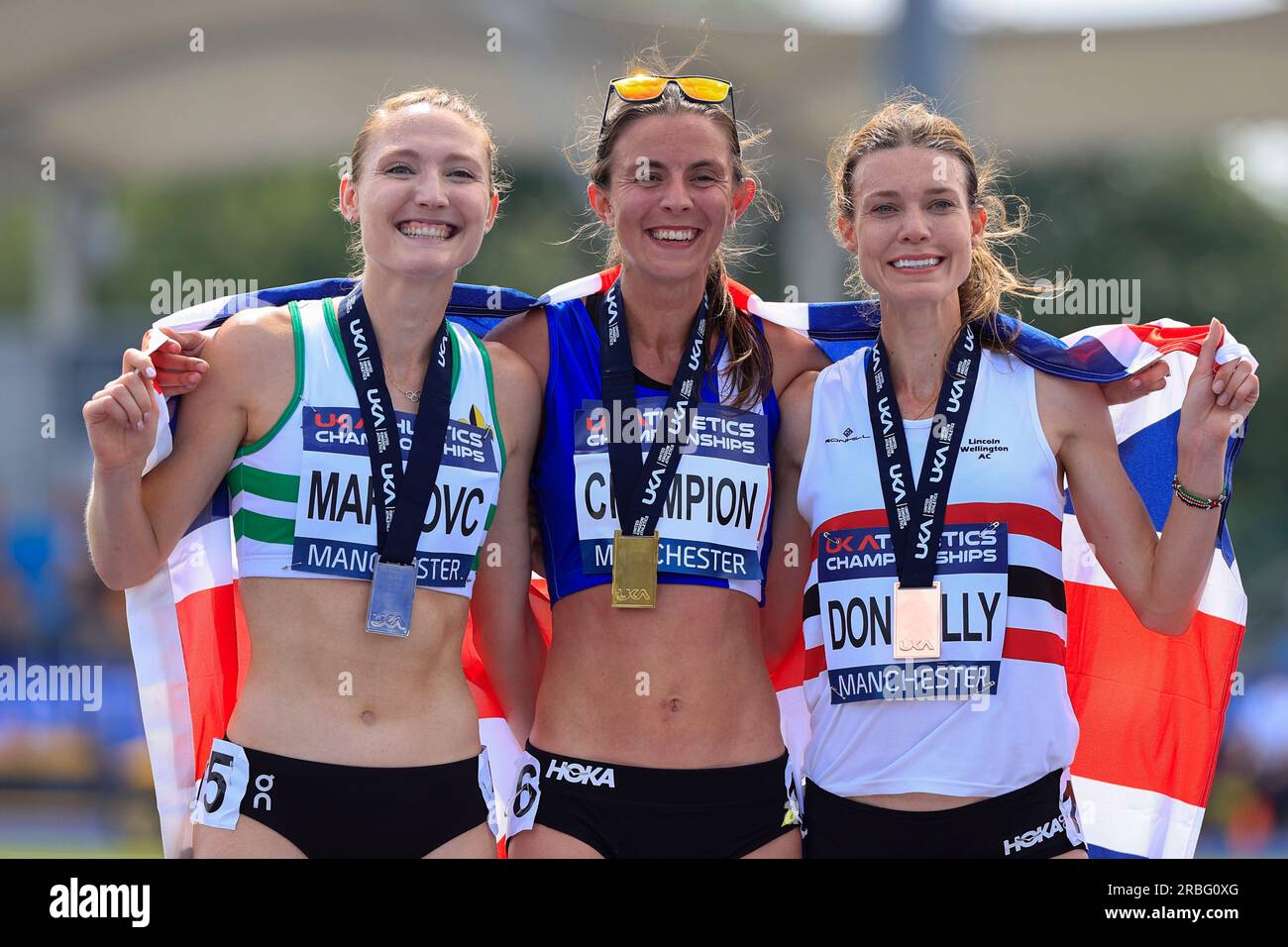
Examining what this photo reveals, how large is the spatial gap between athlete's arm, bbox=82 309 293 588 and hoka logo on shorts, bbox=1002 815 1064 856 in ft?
6.65

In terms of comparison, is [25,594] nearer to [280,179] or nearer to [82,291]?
[82,291]

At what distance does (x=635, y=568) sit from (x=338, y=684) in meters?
0.78

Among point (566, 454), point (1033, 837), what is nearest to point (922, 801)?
point (1033, 837)

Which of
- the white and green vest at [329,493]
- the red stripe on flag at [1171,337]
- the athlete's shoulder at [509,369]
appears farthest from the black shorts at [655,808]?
the red stripe on flag at [1171,337]

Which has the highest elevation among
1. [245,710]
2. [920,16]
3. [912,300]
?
[920,16]

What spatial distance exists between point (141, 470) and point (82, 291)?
20.9 meters

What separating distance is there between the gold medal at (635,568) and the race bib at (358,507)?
1.19 ft

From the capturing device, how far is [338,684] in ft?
11.0

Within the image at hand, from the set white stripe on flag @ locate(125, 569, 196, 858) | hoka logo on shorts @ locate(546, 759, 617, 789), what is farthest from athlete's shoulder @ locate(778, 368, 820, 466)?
white stripe on flag @ locate(125, 569, 196, 858)

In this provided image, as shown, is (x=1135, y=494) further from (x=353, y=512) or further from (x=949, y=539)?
(x=353, y=512)

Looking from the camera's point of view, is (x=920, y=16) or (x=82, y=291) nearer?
(x=920, y=16)

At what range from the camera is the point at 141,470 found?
336 cm

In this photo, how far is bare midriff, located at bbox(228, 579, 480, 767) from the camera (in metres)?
3.34
